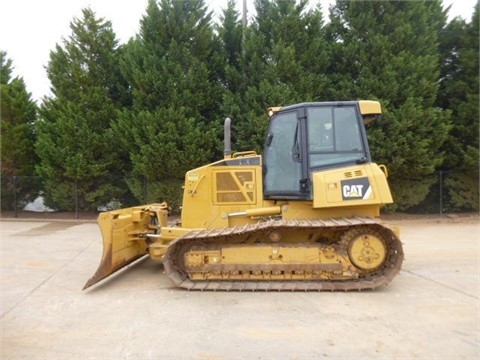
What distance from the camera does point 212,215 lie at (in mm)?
6621

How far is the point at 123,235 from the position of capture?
6.33 m

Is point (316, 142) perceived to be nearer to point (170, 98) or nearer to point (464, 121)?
point (170, 98)

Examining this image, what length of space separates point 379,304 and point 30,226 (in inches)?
451

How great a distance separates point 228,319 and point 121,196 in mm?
10865

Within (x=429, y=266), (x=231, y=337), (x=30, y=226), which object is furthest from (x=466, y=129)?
(x=30, y=226)

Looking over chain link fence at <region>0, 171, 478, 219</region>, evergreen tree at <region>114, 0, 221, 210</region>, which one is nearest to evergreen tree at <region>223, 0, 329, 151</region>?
evergreen tree at <region>114, 0, 221, 210</region>

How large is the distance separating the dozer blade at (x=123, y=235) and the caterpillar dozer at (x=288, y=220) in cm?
2

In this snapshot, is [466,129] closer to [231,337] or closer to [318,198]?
[318,198]

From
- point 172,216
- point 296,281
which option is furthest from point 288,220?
point 172,216

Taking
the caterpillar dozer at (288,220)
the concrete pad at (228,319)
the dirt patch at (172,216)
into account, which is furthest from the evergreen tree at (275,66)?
the concrete pad at (228,319)

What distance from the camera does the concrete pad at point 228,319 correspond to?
379cm

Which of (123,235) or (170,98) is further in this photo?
(170,98)

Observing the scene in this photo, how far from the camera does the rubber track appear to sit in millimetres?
5555

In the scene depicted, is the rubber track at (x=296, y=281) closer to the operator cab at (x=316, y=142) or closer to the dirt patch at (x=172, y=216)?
the operator cab at (x=316, y=142)
